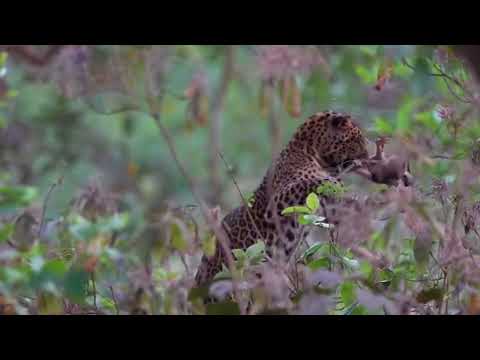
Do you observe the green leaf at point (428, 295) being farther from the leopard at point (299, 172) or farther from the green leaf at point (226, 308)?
the leopard at point (299, 172)

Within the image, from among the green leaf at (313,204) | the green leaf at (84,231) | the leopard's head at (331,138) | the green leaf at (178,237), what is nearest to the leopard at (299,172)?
the leopard's head at (331,138)

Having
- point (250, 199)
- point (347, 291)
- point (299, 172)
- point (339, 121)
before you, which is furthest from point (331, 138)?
point (347, 291)

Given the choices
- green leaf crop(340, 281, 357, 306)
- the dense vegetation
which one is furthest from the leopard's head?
green leaf crop(340, 281, 357, 306)

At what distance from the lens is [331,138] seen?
5.70m

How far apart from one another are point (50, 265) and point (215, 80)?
11.2m

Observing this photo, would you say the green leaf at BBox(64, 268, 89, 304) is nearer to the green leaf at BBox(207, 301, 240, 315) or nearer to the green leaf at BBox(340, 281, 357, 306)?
the green leaf at BBox(207, 301, 240, 315)

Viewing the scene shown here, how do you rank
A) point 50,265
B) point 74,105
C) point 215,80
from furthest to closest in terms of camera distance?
1. point 215,80
2. point 74,105
3. point 50,265

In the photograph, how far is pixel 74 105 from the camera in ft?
37.6

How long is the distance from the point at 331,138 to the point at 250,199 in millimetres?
1125
